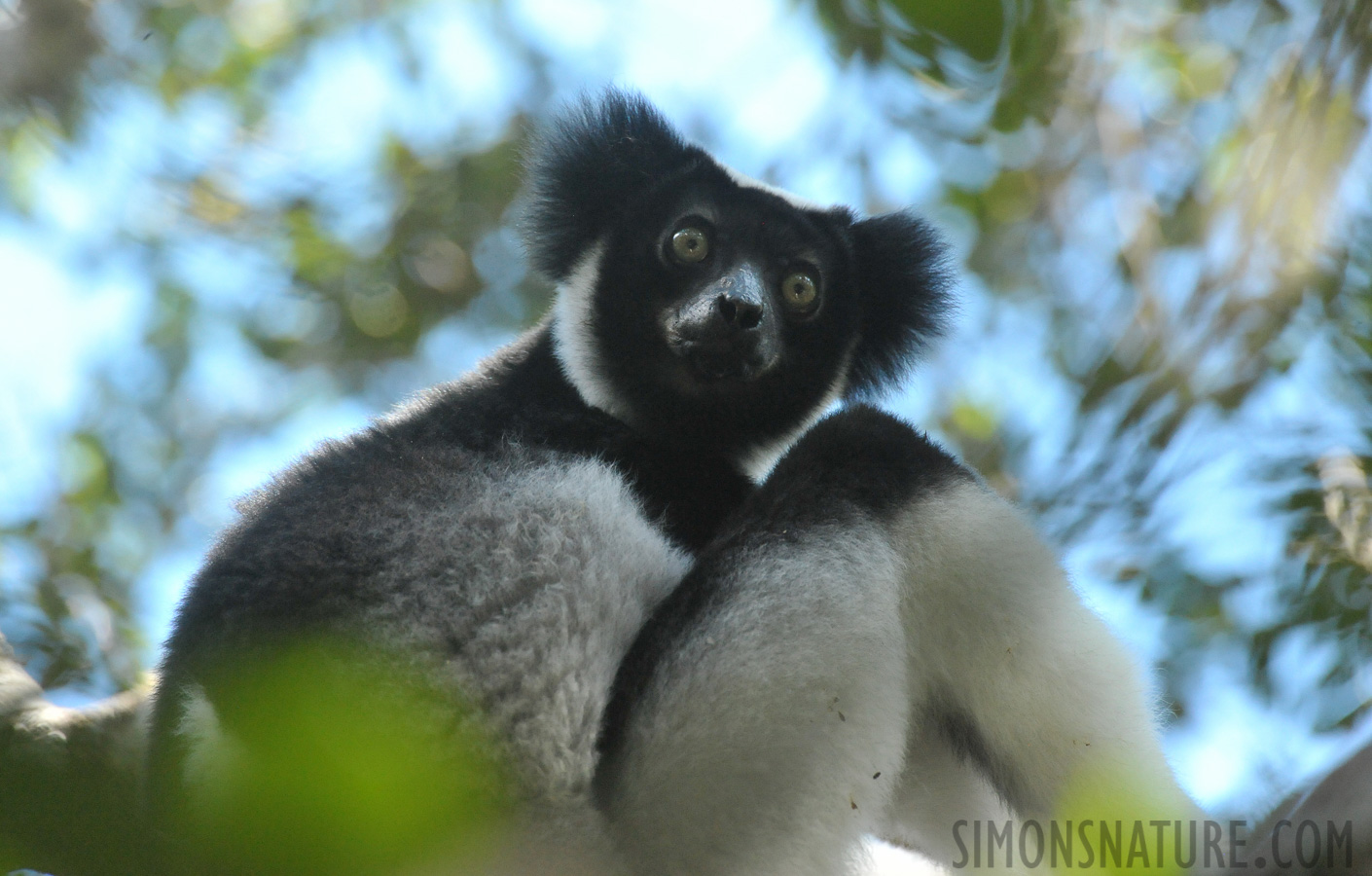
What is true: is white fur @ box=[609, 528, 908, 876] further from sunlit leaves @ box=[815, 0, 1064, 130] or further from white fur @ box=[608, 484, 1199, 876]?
sunlit leaves @ box=[815, 0, 1064, 130]

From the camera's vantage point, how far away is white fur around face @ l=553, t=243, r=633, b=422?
12.1ft

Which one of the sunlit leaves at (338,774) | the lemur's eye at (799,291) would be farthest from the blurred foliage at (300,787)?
the lemur's eye at (799,291)

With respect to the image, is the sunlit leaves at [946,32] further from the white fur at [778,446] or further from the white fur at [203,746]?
the white fur at [778,446]

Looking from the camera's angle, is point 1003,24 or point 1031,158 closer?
point 1003,24

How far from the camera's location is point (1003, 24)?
1.33 m

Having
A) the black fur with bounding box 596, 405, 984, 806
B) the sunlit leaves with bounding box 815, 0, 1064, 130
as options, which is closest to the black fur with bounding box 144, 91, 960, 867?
the black fur with bounding box 596, 405, 984, 806

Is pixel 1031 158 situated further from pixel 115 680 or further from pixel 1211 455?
pixel 115 680

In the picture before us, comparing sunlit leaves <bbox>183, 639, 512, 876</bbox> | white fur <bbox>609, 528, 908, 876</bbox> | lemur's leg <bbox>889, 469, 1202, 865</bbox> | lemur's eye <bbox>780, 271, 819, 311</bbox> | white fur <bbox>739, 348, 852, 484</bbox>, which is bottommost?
sunlit leaves <bbox>183, 639, 512, 876</bbox>

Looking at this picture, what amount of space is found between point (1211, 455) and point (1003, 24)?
1356 millimetres

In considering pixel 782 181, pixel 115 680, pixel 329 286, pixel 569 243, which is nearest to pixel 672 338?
pixel 569 243

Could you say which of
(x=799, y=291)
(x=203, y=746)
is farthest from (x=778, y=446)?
(x=203, y=746)

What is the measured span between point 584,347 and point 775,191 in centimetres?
103

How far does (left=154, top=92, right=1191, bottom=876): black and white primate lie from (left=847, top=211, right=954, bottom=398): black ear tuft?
123cm

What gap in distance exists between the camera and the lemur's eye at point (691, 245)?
387 centimetres
